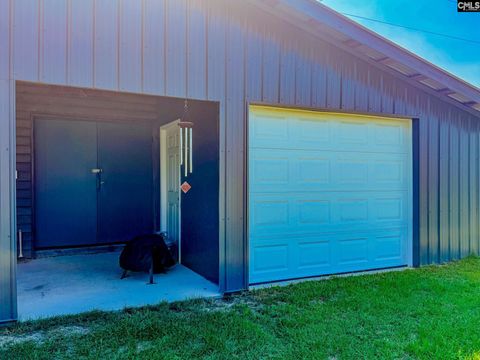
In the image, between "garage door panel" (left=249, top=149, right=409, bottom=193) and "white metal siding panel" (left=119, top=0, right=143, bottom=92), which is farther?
"garage door panel" (left=249, top=149, right=409, bottom=193)

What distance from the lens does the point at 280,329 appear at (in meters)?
3.06

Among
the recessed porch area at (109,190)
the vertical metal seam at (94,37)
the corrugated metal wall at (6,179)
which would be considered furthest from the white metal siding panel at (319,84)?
the corrugated metal wall at (6,179)

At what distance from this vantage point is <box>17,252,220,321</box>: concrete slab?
140 inches

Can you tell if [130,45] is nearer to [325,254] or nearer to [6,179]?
[6,179]

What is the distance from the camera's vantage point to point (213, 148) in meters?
4.23

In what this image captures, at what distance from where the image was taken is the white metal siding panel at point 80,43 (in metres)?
3.35

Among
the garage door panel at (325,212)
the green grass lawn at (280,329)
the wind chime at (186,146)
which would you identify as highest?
the wind chime at (186,146)

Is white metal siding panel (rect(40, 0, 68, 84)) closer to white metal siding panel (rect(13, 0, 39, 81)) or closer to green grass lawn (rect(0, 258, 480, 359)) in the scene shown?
white metal siding panel (rect(13, 0, 39, 81))

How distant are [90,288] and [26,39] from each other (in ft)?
8.52

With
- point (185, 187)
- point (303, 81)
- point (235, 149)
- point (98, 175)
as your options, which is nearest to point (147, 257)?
point (185, 187)

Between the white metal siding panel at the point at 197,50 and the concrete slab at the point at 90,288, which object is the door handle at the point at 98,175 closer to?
the concrete slab at the point at 90,288

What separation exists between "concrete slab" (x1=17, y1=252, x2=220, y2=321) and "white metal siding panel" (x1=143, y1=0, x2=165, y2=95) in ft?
6.90

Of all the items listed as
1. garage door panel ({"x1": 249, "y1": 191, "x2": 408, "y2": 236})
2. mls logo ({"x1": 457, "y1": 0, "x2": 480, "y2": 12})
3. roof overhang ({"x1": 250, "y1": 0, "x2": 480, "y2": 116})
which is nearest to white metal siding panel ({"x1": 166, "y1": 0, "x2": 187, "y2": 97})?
roof overhang ({"x1": 250, "y1": 0, "x2": 480, "y2": 116})

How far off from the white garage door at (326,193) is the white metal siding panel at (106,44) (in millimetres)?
1585
